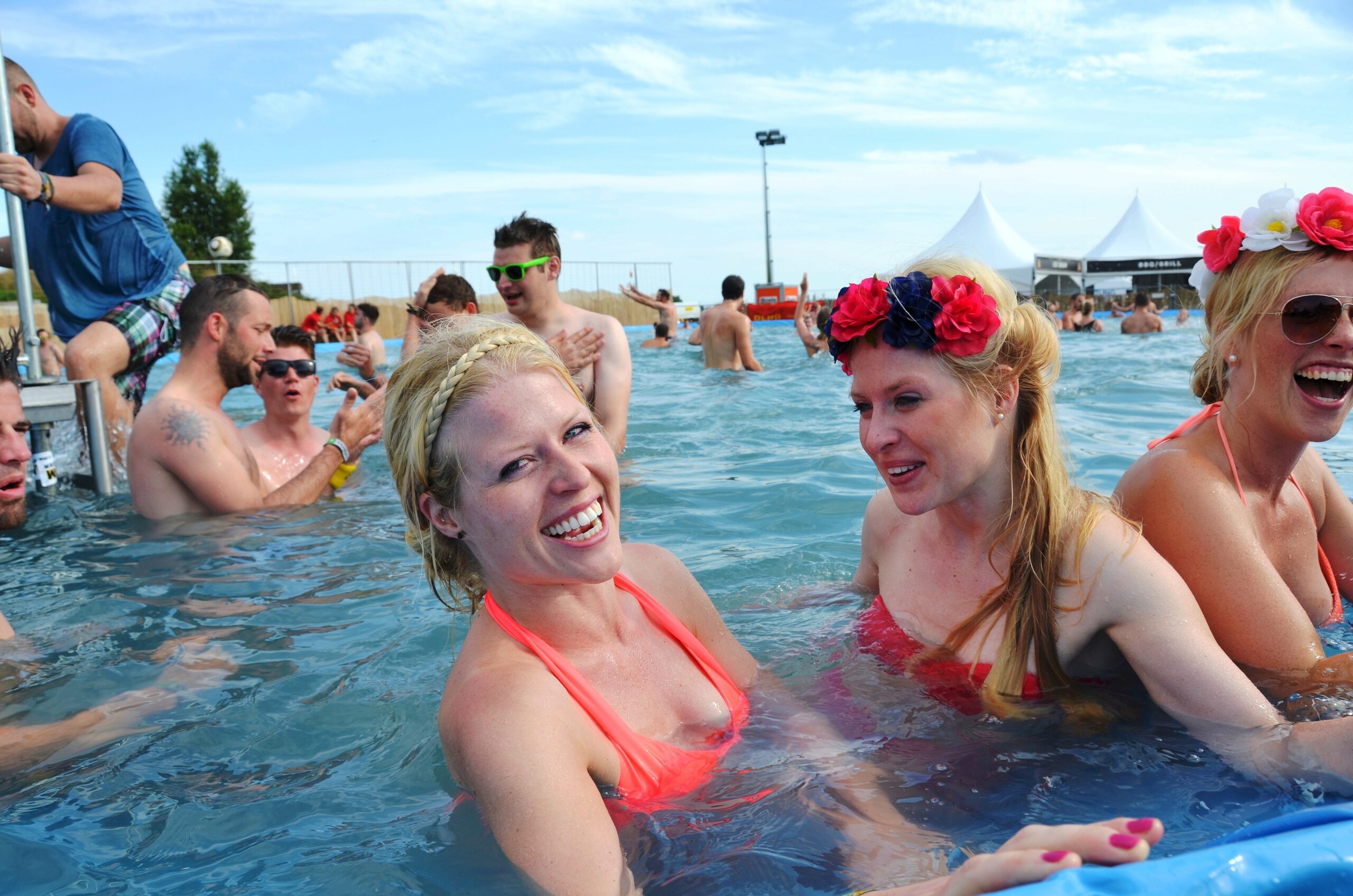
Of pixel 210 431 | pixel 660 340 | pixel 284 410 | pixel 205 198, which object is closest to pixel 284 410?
pixel 284 410

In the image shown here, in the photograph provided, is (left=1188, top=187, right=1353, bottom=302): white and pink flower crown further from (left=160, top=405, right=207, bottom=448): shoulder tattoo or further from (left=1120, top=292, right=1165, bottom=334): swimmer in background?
(left=1120, top=292, right=1165, bottom=334): swimmer in background

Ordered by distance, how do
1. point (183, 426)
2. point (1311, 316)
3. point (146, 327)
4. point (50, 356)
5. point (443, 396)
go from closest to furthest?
point (443, 396) < point (1311, 316) < point (183, 426) < point (146, 327) < point (50, 356)

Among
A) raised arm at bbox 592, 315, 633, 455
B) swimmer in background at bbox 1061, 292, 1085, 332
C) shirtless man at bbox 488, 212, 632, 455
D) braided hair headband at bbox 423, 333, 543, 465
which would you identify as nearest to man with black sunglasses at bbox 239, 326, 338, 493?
shirtless man at bbox 488, 212, 632, 455

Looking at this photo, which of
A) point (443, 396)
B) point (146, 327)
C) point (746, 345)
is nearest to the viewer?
point (443, 396)

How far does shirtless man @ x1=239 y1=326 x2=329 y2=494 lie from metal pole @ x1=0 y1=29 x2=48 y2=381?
1184 millimetres

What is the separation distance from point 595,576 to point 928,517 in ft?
4.24

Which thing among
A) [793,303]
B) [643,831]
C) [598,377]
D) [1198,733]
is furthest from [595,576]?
[793,303]

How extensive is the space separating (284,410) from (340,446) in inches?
19.5

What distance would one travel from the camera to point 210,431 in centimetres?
546

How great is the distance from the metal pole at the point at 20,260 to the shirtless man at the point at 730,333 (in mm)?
9900

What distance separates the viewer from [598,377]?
268 inches

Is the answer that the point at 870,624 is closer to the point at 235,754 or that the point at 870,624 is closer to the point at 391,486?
the point at 235,754

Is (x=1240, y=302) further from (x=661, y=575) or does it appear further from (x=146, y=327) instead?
(x=146, y=327)

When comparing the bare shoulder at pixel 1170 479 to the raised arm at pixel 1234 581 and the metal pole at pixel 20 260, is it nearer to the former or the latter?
the raised arm at pixel 1234 581
